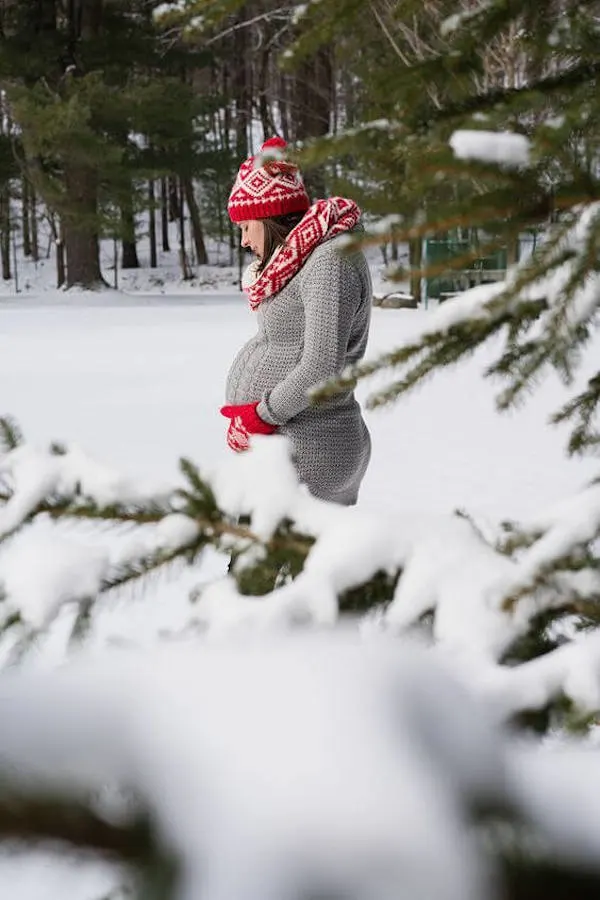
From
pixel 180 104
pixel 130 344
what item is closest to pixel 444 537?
pixel 130 344

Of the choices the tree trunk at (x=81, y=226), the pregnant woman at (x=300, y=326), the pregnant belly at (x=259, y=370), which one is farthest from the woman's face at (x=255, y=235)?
the tree trunk at (x=81, y=226)

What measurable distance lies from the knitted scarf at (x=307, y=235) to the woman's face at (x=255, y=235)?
2.4 inches

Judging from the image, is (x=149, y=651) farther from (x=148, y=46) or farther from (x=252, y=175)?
(x=148, y=46)

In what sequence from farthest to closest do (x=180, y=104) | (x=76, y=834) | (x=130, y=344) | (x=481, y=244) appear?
(x=180, y=104) < (x=130, y=344) < (x=481, y=244) < (x=76, y=834)

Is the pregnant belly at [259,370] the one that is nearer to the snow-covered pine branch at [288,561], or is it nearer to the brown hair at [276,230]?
the brown hair at [276,230]

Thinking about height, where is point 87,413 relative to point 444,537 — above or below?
below

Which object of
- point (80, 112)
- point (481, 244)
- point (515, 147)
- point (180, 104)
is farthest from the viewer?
point (180, 104)

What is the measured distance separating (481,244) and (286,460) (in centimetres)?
28

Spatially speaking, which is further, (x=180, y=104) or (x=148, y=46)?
(x=148, y=46)

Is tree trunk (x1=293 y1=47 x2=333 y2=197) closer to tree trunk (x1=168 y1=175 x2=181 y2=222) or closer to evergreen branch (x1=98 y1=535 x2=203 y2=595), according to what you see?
tree trunk (x1=168 y1=175 x2=181 y2=222)

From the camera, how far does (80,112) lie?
20.4 metres

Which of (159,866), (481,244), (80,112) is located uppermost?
(80,112)

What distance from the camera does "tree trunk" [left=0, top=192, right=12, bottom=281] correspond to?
3006 centimetres

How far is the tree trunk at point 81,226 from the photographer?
23.3 metres
